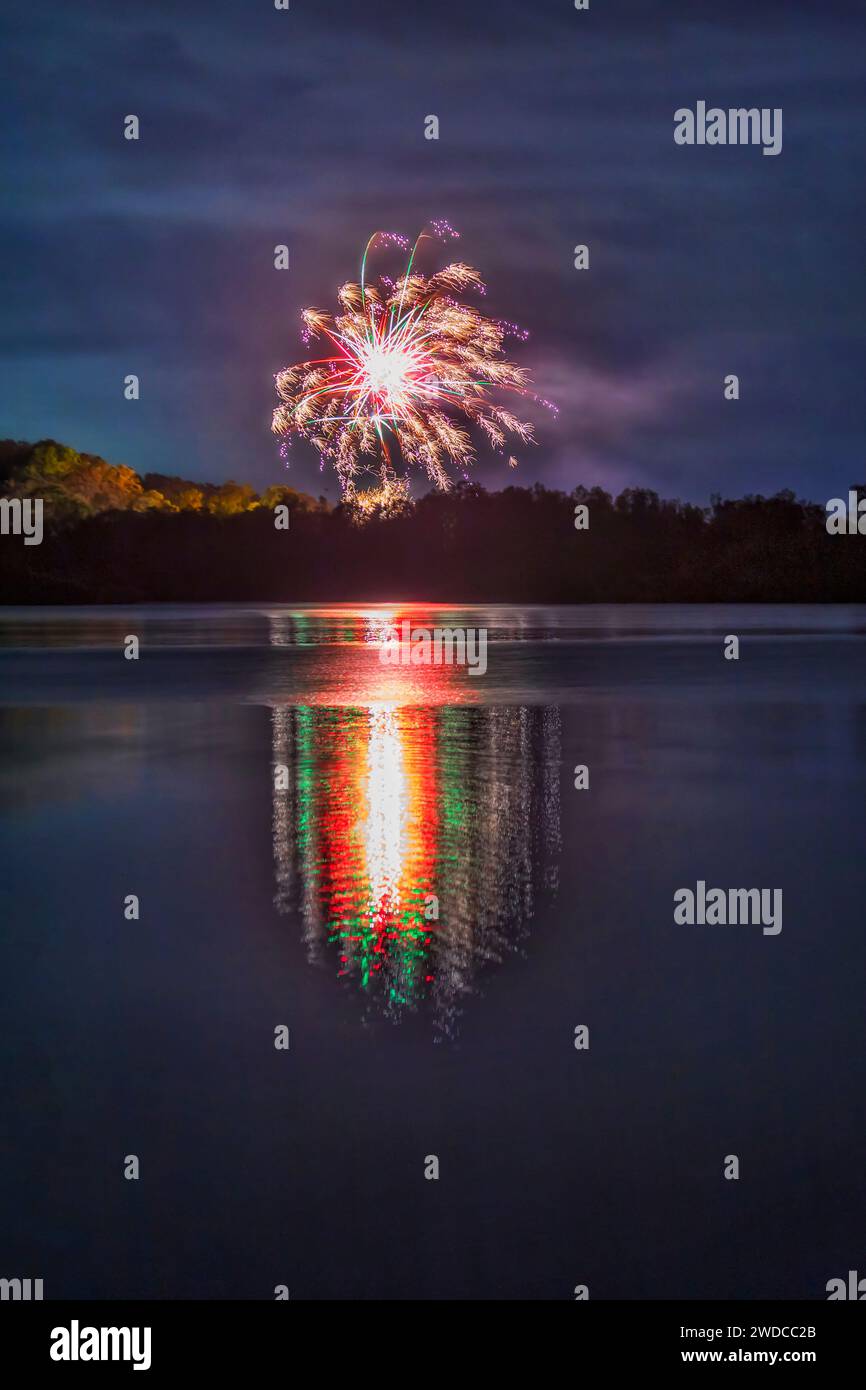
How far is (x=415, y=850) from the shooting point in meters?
10.1

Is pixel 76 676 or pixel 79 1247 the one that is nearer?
pixel 79 1247

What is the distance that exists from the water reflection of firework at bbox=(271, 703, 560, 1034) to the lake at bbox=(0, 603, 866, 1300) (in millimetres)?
39

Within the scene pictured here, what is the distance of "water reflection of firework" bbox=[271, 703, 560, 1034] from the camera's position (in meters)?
7.31

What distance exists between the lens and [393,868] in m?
9.51

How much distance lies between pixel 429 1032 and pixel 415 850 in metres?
4.00

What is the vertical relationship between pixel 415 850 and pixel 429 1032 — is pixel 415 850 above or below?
above

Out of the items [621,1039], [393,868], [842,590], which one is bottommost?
[621,1039]

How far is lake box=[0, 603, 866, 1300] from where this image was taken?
177 inches

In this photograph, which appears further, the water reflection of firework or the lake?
the water reflection of firework

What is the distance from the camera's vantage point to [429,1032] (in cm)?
616

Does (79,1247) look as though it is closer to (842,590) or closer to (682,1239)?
(682,1239)

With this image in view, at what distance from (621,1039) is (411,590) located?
149 m

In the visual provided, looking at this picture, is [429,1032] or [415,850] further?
[415,850]

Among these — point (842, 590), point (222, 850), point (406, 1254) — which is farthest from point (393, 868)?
point (842, 590)
